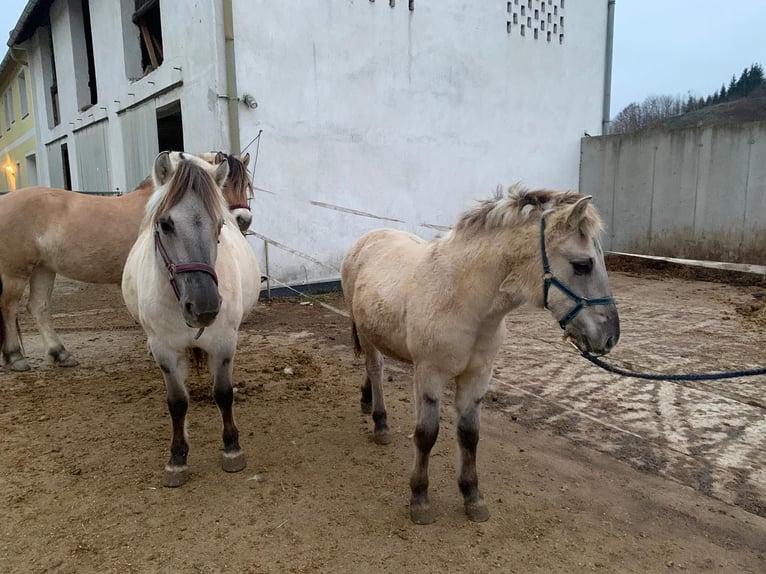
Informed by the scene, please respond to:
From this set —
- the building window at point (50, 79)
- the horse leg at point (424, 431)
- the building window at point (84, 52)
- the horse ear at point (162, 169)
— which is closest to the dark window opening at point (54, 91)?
the building window at point (50, 79)

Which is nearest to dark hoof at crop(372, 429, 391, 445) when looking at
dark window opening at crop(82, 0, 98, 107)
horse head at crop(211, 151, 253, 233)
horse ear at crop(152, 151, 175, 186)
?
horse ear at crop(152, 151, 175, 186)

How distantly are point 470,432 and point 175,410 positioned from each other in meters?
1.73

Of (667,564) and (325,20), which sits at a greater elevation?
(325,20)

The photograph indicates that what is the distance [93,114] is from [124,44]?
242 cm

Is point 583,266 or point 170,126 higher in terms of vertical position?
point 170,126

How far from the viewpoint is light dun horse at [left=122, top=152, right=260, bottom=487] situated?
236cm

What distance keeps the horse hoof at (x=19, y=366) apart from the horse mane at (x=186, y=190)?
11.2 ft

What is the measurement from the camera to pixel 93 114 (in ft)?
37.0

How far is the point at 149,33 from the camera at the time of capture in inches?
381

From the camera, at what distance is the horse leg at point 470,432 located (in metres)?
2.50

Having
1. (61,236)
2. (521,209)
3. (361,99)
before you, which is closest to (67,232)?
(61,236)

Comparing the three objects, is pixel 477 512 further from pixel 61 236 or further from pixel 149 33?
pixel 149 33

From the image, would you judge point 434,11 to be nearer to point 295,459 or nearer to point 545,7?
point 545,7

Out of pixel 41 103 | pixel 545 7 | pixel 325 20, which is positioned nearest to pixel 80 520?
pixel 325 20
